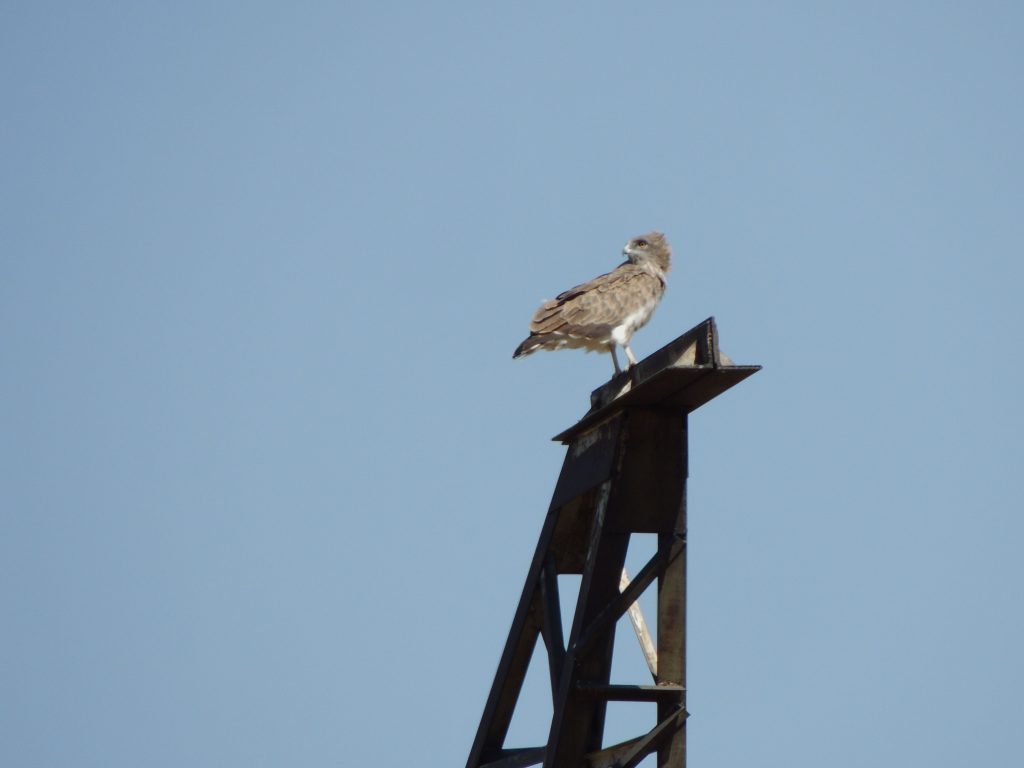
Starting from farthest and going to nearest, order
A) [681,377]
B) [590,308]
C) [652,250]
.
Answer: [652,250], [590,308], [681,377]

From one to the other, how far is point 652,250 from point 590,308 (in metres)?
2.16

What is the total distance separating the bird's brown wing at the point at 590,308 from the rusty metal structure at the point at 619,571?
8.46 ft

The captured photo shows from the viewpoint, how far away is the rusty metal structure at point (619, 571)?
5.66 m

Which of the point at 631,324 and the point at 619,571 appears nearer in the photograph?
the point at 619,571

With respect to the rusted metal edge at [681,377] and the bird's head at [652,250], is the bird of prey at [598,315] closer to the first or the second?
the bird's head at [652,250]

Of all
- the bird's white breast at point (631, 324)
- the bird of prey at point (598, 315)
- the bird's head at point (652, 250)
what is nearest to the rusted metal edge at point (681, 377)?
the bird of prey at point (598, 315)

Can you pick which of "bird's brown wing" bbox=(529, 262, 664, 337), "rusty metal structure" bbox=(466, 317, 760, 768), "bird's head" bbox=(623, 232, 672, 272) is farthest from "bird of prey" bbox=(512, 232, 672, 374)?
"rusty metal structure" bbox=(466, 317, 760, 768)

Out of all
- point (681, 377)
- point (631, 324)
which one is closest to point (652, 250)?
point (631, 324)

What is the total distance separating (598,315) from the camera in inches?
362

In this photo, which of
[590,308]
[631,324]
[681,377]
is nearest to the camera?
[681,377]

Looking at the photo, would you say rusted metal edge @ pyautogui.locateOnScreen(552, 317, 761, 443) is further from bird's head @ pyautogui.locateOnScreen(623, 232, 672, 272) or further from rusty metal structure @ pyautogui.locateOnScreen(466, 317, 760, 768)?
bird's head @ pyautogui.locateOnScreen(623, 232, 672, 272)

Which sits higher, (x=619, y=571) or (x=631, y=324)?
(x=631, y=324)

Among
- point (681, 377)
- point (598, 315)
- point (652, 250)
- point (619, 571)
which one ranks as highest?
point (652, 250)

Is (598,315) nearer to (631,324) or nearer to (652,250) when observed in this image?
(631,324)
